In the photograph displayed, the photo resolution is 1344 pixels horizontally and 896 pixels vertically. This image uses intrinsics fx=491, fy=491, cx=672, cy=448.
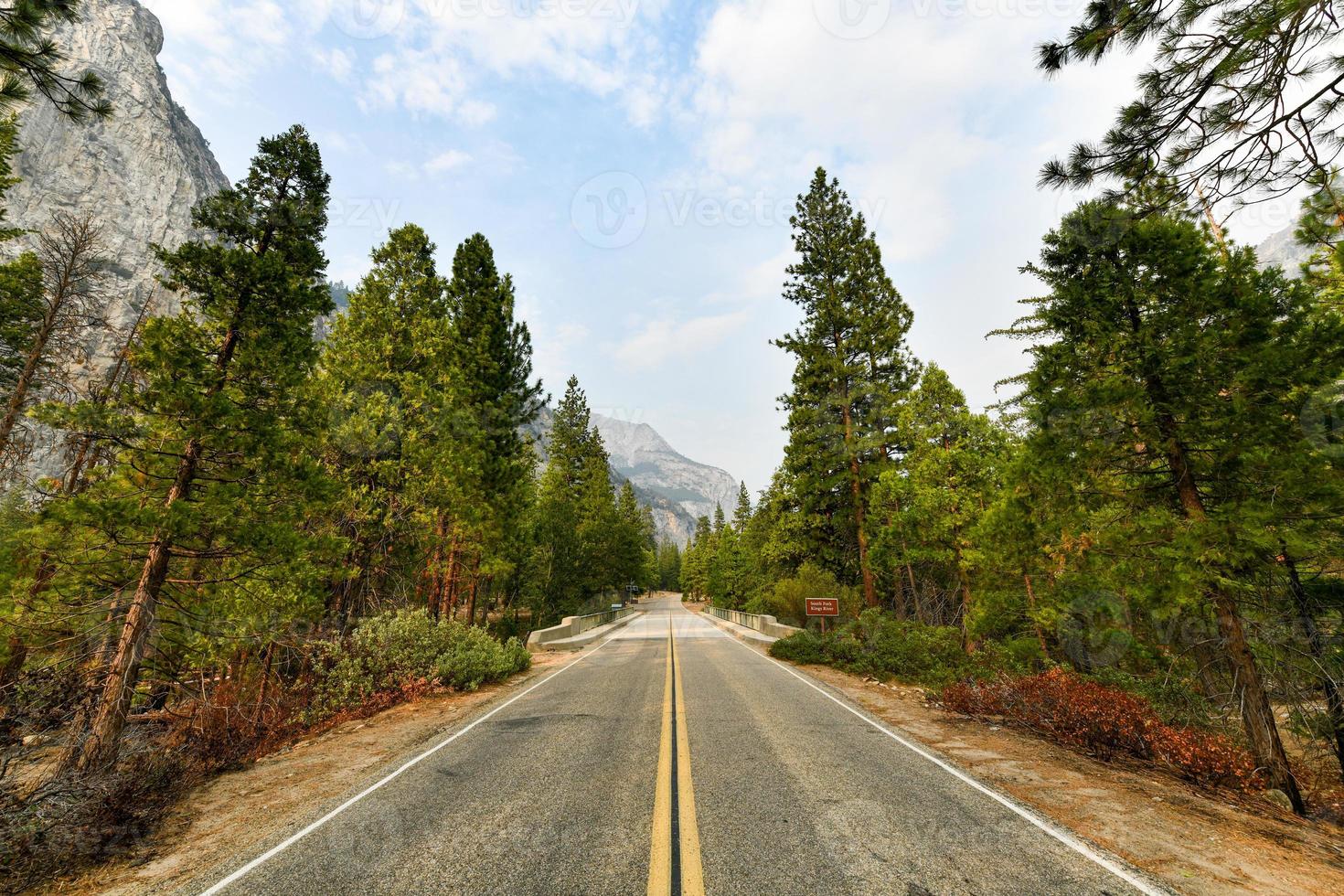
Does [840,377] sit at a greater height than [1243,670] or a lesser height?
greater

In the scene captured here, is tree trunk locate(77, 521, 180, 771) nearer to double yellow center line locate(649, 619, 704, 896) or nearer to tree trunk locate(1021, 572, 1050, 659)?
double yellow center line locate(649, 619, 704, 896)

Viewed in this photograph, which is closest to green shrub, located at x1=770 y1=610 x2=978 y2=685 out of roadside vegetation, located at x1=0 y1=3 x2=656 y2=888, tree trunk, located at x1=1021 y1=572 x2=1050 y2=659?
tree trunk, located at x1=1021 y1=572 x2=1050 y2=659

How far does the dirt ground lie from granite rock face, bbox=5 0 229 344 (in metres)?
105

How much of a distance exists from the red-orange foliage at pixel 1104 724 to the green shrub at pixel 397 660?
11.5 meters

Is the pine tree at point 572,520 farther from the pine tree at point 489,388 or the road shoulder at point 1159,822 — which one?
the road shoulder at point 1159,822

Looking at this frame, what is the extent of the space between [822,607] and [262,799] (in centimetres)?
1681

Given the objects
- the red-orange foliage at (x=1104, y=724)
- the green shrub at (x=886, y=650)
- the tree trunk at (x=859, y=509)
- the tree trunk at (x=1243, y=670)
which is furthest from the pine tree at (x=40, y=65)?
the tree trunk at (x=859, y=509)

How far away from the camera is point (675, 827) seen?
4625 mm

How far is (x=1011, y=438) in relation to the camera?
2014cm

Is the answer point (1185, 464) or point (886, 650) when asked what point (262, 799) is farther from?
point (886, 650)

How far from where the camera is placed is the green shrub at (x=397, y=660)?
11.6m

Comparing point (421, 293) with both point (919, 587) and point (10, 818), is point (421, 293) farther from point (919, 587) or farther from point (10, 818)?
point (919, 587)

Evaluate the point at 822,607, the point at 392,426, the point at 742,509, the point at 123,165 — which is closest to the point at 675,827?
the point at 392,426

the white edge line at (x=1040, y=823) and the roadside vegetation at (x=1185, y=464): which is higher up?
the roadside vegetation at (x=1185, y=464)
